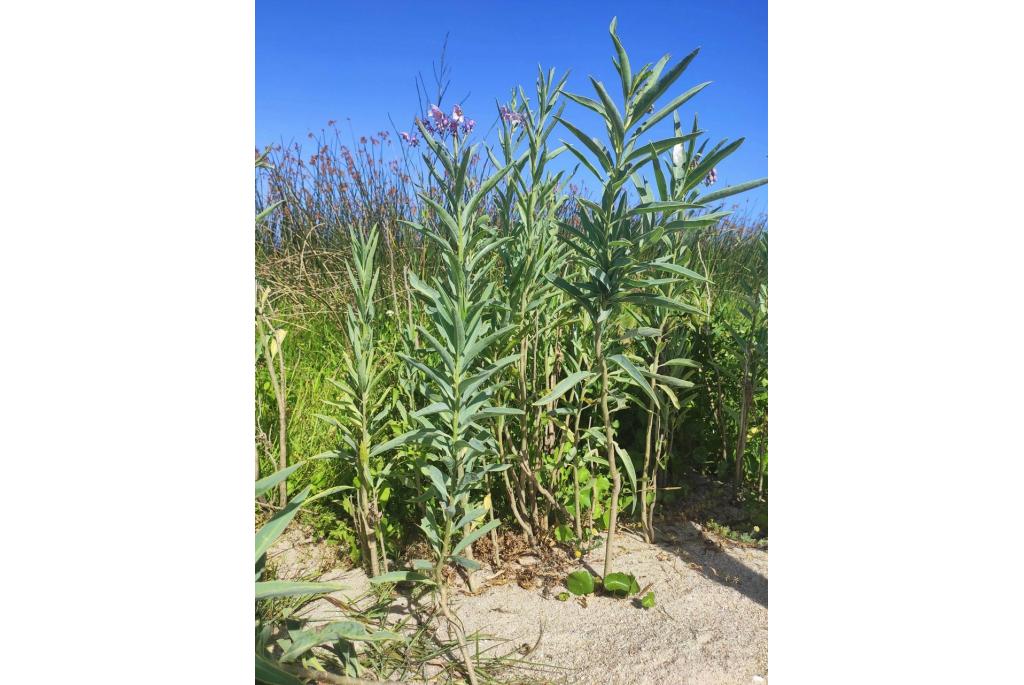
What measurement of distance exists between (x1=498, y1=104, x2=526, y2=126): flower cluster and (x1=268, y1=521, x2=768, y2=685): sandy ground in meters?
1.04

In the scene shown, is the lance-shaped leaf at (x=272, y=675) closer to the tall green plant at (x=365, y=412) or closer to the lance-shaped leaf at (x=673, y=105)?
the tall green plant at (x=365, y=412)

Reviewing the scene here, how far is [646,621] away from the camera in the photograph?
4.28 feet

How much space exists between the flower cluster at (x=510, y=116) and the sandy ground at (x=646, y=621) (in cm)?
104

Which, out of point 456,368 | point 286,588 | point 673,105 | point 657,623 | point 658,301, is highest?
point 673,105

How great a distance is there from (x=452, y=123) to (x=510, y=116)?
19 cm

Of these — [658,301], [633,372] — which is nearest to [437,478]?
[633,372]

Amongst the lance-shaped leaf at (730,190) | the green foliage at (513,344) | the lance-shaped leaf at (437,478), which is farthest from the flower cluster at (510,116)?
the lance-shaped leaf at (437,478)

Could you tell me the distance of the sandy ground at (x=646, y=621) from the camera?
3.81 feet

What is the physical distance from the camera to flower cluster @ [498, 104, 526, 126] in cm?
138

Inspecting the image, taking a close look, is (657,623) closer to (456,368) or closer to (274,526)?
(456,368)

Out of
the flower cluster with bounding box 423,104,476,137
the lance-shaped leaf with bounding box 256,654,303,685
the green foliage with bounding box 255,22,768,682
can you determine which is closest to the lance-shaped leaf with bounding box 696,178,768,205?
the green foliage with bounding box 255,22,768,682
